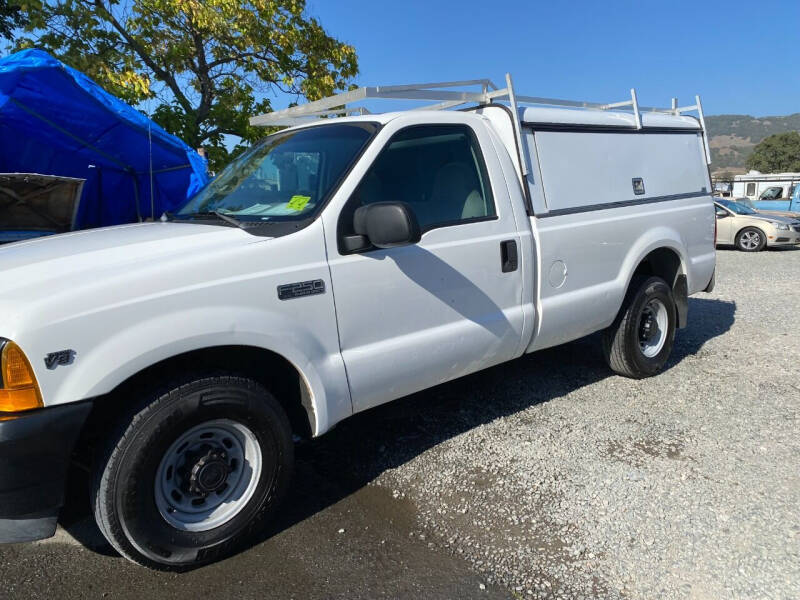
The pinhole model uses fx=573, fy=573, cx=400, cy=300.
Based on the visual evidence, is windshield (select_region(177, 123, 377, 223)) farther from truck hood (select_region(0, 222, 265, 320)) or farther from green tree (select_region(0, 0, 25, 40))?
green tree (select_region(0, 0, 25, 40))

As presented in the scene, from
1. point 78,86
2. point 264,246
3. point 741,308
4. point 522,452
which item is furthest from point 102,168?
point 741,308

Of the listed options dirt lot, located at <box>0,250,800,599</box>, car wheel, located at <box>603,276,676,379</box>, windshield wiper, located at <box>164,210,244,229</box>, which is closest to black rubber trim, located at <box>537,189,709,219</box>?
car wheel, located at <box>603,276,676,379</box>

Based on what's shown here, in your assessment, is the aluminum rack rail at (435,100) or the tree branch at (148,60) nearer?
the aluminum rack rail at (435,100)

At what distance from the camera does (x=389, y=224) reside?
2.62m

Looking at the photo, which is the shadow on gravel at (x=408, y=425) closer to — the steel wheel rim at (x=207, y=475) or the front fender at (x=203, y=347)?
the steel wheel rim at (x=207, y=475)

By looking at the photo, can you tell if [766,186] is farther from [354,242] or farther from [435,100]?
[354,242]

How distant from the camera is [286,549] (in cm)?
267

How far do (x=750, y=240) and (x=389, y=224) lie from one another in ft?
53.1

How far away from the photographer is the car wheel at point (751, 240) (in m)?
15.4

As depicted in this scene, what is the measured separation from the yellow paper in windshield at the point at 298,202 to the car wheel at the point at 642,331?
2884 mm

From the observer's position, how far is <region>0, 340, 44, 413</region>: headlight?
199 cm

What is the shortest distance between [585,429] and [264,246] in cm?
254

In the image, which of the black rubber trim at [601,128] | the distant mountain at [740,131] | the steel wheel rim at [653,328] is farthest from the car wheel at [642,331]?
the distant mountain at [740,131]

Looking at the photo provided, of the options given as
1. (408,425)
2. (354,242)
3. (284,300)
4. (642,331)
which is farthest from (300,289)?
(642,331)
